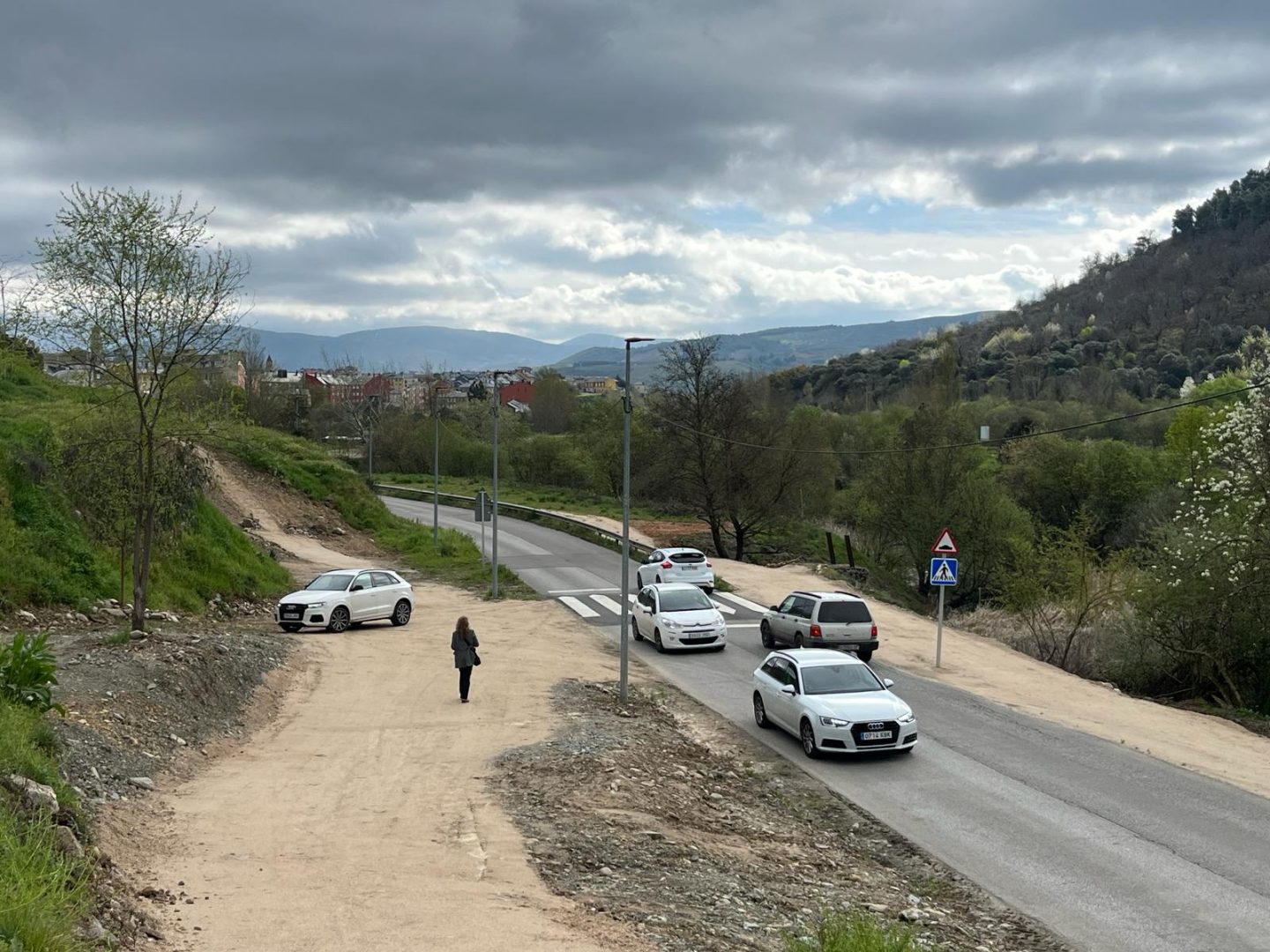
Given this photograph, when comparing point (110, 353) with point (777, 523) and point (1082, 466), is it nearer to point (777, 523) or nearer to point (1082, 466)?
point (777, 523)

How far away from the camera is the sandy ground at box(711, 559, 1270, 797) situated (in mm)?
17000

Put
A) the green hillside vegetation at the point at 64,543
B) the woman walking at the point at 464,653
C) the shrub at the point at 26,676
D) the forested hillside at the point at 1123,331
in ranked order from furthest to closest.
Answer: the forested hillside at the point at 1123,331, the green hillside vegetation at the point at 64,543, the woman walking at the point at 464,653, the shrub at the point at 26,676

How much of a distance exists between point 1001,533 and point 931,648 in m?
22.6

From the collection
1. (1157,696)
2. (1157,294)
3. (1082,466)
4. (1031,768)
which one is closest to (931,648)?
(1157,696)

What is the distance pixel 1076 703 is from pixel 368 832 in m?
15.4

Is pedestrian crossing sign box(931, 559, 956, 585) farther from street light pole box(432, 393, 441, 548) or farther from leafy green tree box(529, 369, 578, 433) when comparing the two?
leafy green tree box(529, 369, 578, 433)

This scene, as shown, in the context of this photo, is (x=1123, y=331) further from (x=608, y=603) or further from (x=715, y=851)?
(x=715, y=851)

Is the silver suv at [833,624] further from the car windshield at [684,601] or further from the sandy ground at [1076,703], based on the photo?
the car windshield at [684,601]

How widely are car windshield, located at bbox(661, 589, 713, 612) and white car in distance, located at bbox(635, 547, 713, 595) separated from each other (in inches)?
271

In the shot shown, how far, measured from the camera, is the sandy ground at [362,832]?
7.94 meters

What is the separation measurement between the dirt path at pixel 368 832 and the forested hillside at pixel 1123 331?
80.4m

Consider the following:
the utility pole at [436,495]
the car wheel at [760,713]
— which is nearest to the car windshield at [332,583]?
the car wheel at [760,713]

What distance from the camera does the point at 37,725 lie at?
446 inches

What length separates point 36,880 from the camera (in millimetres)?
6793
